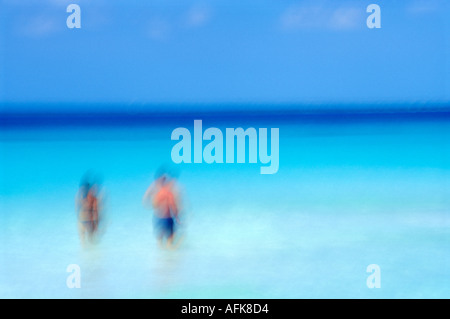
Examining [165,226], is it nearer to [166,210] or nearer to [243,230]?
[166,210]

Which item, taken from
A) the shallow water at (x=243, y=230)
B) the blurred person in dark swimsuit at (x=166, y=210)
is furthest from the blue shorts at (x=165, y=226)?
the shallow water at (x=243, y=230)

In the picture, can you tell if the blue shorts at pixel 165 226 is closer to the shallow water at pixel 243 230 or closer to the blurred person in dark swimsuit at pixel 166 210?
the blurred person in dark swimsuit at pixel 166 210

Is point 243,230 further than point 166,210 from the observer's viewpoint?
Yes

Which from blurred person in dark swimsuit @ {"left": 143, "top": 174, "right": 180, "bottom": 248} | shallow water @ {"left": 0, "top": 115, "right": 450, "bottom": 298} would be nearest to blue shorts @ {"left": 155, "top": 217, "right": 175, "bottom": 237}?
blurred person in dark swimsuit @ {"left": 143, "top": 174, "right": 180, "bottom": 248}

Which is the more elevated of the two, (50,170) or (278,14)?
(278,14)

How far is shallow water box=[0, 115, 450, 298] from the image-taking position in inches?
179

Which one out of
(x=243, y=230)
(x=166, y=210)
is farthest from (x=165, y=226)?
(x=243, y=230)

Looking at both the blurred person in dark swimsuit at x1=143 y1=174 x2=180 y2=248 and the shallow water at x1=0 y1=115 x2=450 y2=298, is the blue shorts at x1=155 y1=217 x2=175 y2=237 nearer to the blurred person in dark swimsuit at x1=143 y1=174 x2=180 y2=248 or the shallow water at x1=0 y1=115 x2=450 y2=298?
the blurred person in dark swimsuit at x1=143 y1=174 x2=180 y2=248

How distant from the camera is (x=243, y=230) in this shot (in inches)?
193

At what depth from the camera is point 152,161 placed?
19.9ft

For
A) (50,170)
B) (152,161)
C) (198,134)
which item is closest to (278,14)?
(198,134)
